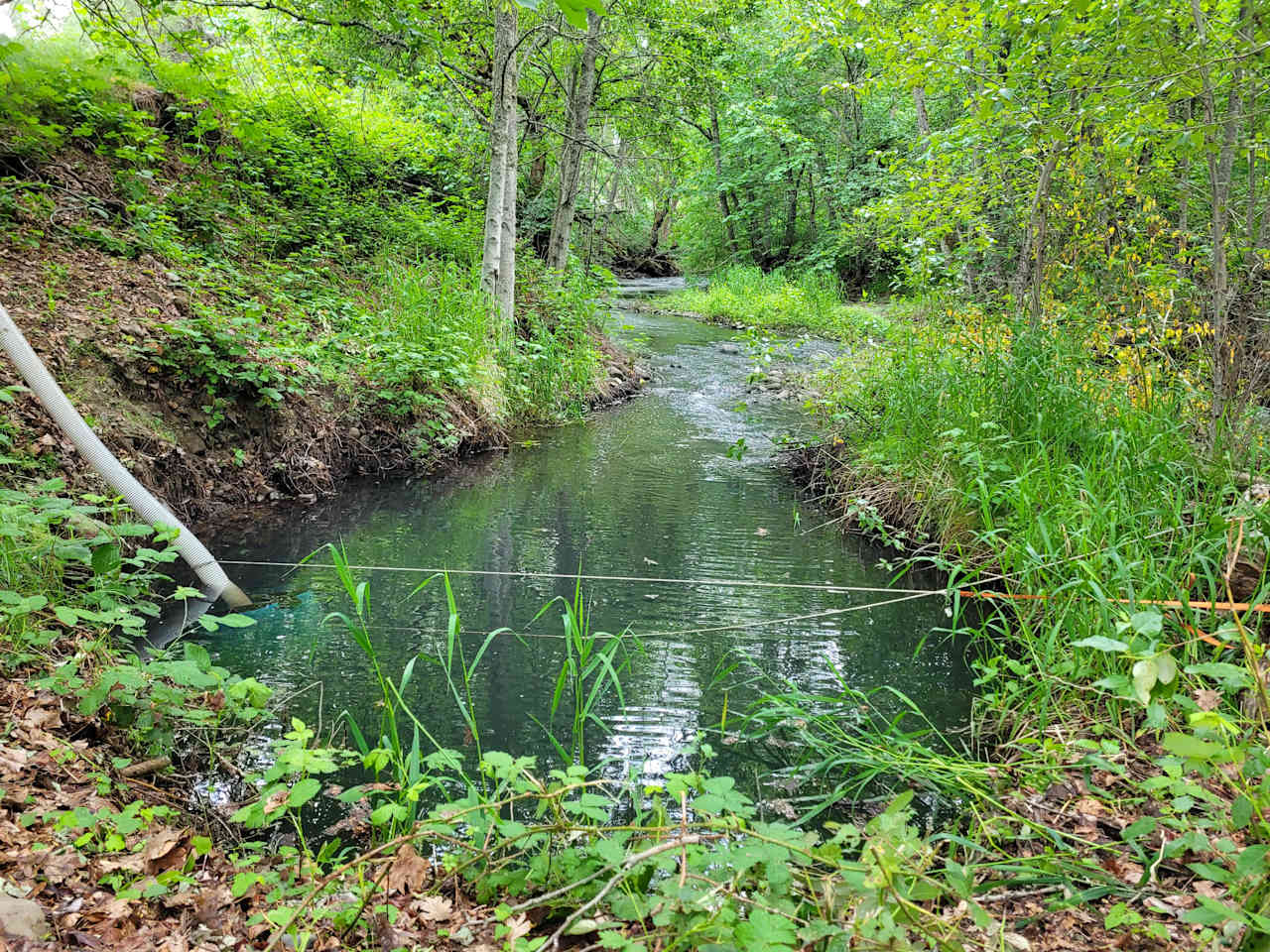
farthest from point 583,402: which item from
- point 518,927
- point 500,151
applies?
point 518,927

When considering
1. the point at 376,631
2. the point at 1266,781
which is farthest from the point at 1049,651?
the point at 376,631

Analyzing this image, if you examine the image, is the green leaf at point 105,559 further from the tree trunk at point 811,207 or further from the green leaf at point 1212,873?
the tree trunk at point 811,207

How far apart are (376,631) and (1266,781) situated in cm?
345

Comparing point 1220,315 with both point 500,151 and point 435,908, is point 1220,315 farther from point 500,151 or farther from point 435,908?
point 500,151

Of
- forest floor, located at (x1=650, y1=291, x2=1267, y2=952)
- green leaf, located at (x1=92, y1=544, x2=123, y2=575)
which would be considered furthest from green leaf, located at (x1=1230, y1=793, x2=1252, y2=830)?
green leaf, located at (x1=92, y1=544, x2=123, y2=575)

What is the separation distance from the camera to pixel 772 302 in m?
17.0

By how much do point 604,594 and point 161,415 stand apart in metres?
3.32

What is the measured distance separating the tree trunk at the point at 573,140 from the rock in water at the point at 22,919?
984 centimetres

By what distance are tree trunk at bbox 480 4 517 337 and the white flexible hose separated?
491cm

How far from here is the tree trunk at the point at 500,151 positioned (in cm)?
806

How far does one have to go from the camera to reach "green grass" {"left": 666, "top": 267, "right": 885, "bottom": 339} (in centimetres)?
1566

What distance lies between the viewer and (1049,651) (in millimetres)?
2930

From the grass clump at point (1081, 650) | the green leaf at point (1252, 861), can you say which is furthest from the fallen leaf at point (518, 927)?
the green leaf at point (1252, 861)

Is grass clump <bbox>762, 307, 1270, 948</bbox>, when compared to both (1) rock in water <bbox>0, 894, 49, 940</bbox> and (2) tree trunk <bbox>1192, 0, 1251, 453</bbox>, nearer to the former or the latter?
(2) tree trunk <bbox>1192, 0, 1251, 453</bbox>
